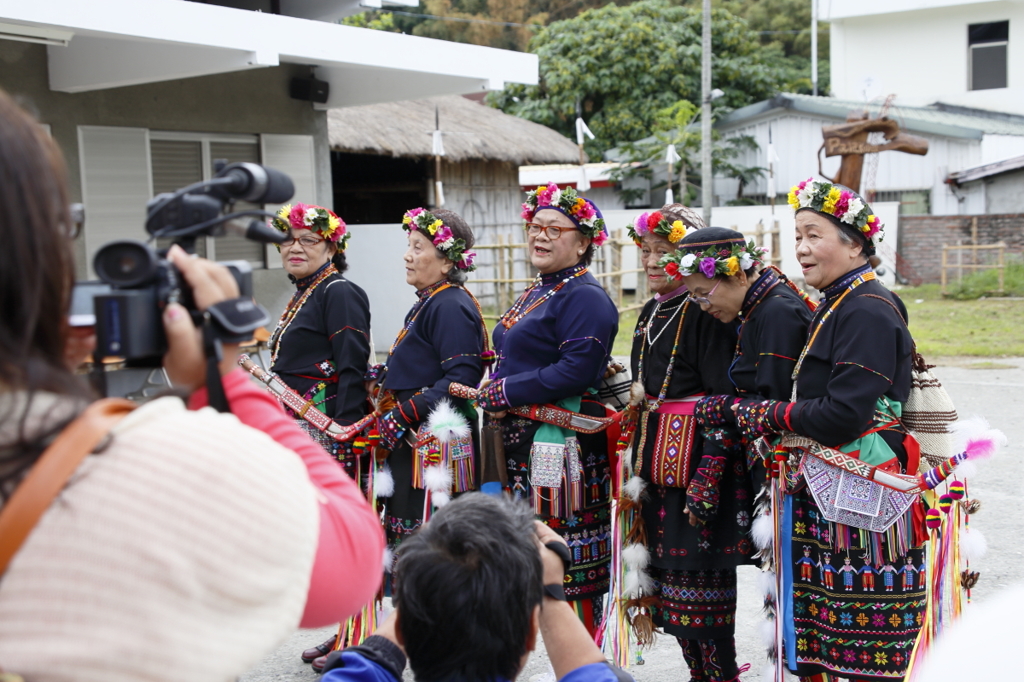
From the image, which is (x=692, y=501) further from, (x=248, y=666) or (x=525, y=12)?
(x=525, y=12)

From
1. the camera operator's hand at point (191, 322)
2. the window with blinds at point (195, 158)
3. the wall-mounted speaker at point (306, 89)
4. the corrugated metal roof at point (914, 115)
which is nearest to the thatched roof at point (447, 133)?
the wall-mounted speaker at point (306, 89)

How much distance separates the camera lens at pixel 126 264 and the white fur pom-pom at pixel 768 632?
2.78 meters

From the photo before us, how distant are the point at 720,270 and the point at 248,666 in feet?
8.69

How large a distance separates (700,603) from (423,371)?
1.60 metres

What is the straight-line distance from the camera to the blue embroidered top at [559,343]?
13.0 feet

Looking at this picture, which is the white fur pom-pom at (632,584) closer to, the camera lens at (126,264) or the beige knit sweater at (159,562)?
the beige knit sweater at (159,562)

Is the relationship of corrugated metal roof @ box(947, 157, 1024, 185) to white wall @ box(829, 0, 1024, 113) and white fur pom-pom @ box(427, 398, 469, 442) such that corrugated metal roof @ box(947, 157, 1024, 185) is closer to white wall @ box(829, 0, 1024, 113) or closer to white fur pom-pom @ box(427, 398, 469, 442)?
white wall @ box(829, 0, 1024, 113)

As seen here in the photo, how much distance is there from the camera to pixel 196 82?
337 inches

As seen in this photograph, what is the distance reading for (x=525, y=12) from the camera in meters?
36.8

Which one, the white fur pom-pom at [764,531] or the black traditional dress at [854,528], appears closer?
the black traditional dress at [854,528]

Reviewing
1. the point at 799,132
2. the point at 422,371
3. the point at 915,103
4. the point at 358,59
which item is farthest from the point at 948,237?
the point at 422,371

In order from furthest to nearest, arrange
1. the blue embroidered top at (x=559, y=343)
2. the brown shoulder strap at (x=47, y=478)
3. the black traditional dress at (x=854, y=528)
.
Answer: the blue embroidered top at (x=559, y=343) < the black traditional dress at (x=854, y=528) < the brown shoulder strap at (x=47, y=478)

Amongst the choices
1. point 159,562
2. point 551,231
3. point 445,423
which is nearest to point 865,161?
point 551,231

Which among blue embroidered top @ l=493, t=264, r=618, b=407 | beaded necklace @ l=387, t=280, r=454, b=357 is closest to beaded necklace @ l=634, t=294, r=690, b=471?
blue embroidered top @ l=493, t=264, r=618, b=407
